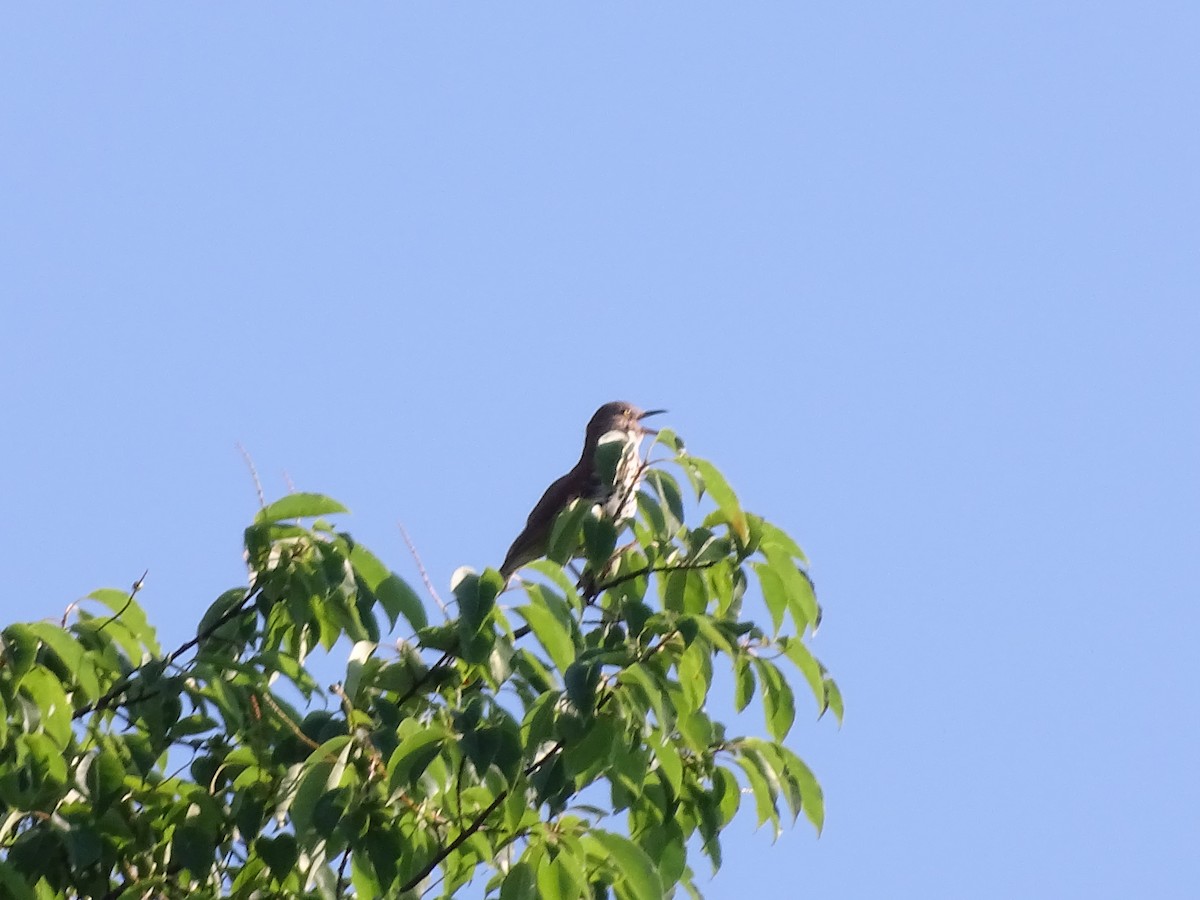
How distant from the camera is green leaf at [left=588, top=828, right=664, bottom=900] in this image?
9.94 ft

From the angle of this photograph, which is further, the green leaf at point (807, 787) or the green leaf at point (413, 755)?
the green leaf at point (807, 787)

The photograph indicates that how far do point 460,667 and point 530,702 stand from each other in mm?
195

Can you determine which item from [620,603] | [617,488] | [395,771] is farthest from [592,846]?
[617,488]

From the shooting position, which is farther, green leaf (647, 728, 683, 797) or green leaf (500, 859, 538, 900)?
green leaf (647, 728, 683, 797)

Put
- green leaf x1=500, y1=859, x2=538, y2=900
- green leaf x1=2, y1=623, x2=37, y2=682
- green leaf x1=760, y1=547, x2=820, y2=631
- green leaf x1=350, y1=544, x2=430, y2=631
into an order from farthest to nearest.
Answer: green leaf x1=760, y1=547, x2=820, y2=631 < green leaf x1=350, y1=544, x2=430, y2=631 < green leaf x1=2, y1=623, x2=37, y2=682 < green leaf x1=500, y1=859, x2=538, y2=900

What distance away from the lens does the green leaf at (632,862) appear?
119 inches

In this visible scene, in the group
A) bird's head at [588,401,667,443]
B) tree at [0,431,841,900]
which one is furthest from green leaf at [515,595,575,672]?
bird's head at [588,401,667,443]

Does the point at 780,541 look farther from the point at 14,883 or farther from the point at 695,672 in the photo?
the point at 14,883

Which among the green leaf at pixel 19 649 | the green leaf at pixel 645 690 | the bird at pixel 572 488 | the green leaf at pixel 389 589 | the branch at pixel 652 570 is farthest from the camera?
the bird at pixel 572 488

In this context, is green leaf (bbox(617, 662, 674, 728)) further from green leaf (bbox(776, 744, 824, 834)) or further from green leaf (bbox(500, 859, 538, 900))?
A: green leaf (bbox(776, 744, 824, 834))

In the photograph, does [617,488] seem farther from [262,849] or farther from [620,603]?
[262,849]

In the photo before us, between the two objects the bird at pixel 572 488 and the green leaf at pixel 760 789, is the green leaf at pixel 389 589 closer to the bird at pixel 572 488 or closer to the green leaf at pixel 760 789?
the green leaf at pixel 760 789

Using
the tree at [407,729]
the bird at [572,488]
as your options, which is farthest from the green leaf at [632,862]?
the bird at [572,488]

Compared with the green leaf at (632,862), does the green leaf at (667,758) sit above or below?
above
